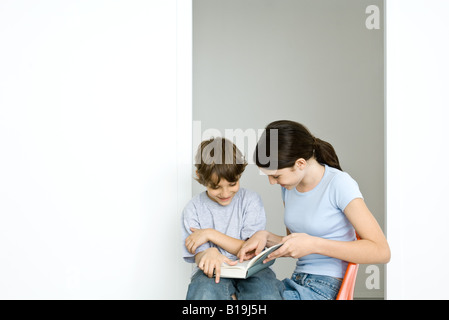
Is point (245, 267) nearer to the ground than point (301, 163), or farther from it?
nearer to the ground

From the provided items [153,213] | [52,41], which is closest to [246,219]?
[153,213]

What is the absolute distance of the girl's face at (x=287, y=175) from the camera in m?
1.66

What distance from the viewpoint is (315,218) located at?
1673 millimetres

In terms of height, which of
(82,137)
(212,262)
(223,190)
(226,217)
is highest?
(82,137)

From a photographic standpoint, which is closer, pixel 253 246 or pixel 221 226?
pixel 253 246

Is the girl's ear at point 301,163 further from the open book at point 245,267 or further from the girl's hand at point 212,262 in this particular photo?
the girl's hand at point 212,262

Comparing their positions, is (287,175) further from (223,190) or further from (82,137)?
(82,137)
